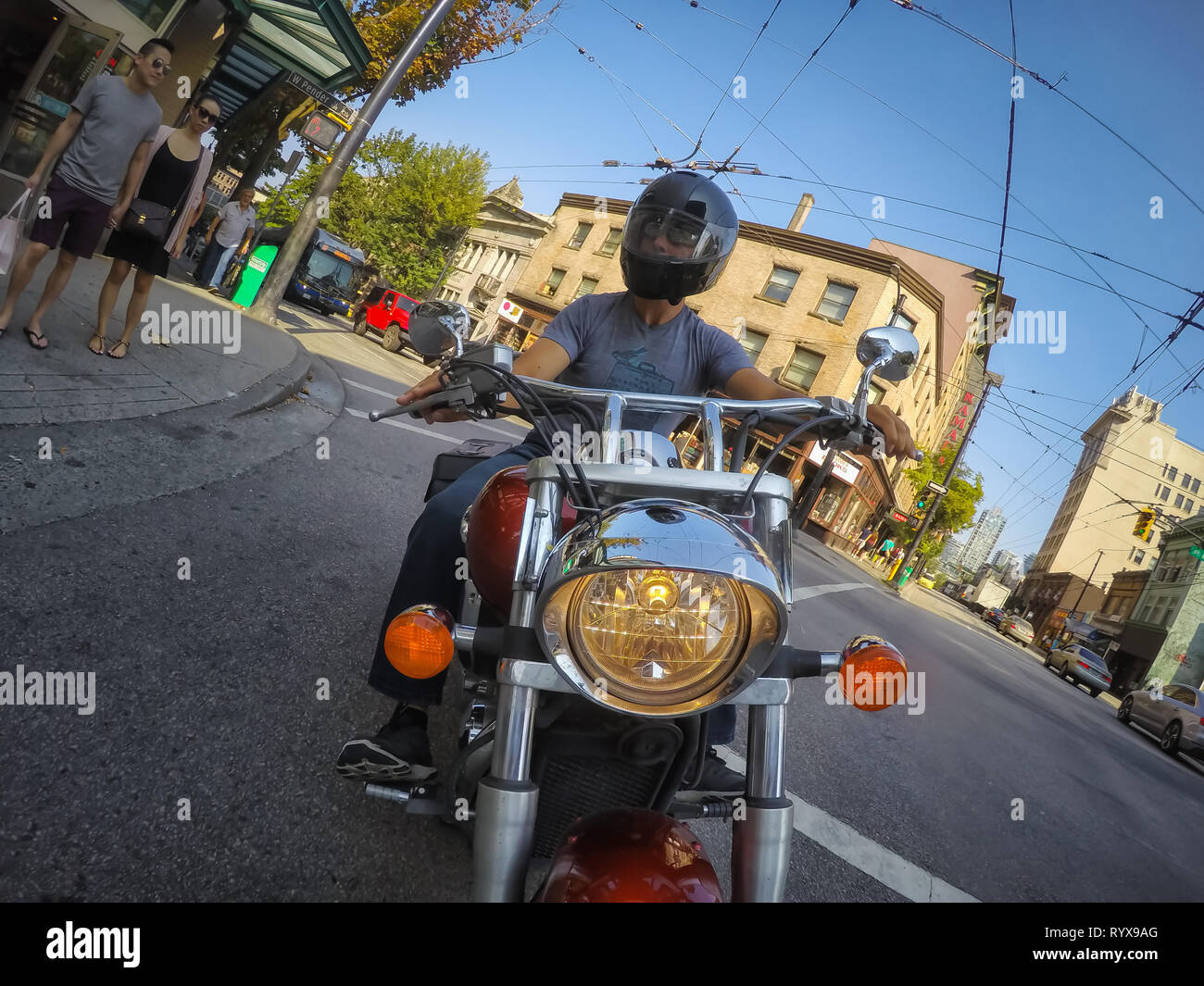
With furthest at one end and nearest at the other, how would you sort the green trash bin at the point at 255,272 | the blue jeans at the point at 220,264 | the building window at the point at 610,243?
1. the building window at the point at 610,243
2. the blue jeans at the point at 220,264
3. the green trash bin at the point at 255,272

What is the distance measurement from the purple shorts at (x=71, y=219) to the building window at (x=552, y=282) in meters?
33.5

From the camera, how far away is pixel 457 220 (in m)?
37.4

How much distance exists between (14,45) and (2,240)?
5528 mm

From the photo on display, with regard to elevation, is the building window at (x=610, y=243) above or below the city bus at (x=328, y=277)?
above

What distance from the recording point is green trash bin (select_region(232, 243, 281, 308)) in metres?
9.77

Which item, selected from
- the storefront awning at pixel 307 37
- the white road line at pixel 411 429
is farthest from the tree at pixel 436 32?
the white road line at pixel 411 429

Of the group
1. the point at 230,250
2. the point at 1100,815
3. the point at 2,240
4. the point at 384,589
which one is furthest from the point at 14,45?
the point at 1100,815

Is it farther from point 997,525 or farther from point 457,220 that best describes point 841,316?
point 997,525

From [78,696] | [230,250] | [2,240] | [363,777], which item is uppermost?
[230,250]

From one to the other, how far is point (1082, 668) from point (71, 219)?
26977 mm

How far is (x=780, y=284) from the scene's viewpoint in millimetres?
28344

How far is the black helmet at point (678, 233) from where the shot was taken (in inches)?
71.9

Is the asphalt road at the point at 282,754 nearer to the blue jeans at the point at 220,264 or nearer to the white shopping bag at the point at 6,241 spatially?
the white shopping bag at the point at 6,241
